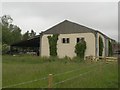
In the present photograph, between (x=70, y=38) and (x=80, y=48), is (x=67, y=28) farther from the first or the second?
(x=80, y=48)

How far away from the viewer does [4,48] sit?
48906 mm

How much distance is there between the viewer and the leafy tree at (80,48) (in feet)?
126

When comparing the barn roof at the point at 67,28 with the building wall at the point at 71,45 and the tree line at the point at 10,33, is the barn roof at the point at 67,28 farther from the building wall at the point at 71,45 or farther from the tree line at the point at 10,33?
the tree line at the point at 10,33

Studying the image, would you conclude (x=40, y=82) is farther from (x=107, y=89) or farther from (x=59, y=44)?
(x=59, y=44)

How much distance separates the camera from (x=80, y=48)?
38500 mm

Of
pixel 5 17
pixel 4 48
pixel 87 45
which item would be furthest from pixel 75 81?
pixel 5 17

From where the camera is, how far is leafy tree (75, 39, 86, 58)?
38.4 meters

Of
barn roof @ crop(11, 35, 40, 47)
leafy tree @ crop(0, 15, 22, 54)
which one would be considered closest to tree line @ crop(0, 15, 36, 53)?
leafy tree @ crop(0, 15, 22, 54)

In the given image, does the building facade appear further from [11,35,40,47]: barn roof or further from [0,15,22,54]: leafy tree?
[0,15,22,54]: leafy tree

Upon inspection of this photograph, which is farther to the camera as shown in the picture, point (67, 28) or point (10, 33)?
point (10, 33)

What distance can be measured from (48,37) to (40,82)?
96.5 feet

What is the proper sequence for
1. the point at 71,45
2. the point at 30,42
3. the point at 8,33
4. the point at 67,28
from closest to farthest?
the point at 71,45, the point at 67,28, the point at 30,42, the point at 8,33

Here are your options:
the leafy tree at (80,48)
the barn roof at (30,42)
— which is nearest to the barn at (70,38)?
the leafy tree at (80,48)

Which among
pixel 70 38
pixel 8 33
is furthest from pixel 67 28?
pixel 8 33
